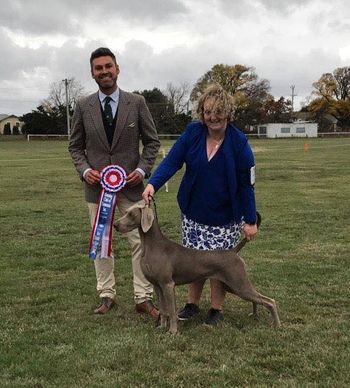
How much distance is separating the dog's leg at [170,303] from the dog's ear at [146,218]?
58cm

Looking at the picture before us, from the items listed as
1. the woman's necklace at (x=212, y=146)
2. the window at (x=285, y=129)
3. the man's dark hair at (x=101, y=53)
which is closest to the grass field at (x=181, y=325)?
the woman's necklace at (x=212, y=146)

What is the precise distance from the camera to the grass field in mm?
4406

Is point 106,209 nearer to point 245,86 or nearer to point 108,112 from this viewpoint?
point 108,112

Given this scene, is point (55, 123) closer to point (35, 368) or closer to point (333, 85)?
point (333, 85)

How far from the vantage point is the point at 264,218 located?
1251 cm

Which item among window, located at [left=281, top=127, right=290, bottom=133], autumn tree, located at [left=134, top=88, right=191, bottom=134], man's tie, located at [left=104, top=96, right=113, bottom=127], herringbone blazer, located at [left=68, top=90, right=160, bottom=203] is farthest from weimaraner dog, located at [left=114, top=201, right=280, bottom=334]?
window, located at [left=281, top=127, right=290, bottom=133]

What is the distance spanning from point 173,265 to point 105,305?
126 cm

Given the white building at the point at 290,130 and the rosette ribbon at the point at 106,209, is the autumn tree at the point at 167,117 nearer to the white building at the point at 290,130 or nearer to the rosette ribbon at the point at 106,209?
the white building at the point at 290,130

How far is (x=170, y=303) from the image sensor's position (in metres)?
5.30

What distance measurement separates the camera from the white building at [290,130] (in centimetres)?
9625

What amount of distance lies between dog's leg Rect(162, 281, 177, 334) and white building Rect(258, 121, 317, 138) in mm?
92249

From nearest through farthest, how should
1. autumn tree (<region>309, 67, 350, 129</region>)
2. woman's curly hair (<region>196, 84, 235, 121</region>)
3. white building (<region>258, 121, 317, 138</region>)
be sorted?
woman's curly hair (<region>196, 84, 235, 121</region>) < white building (<region>258, 121, 317, 138</region>) < autumn tree (<region>309, 67, 350, 129</region>)

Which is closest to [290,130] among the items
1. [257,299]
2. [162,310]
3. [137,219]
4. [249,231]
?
[249,231]

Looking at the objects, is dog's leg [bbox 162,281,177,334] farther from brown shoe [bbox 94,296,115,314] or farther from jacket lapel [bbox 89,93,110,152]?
jacket lapel [bbox 89,93,110,152]
